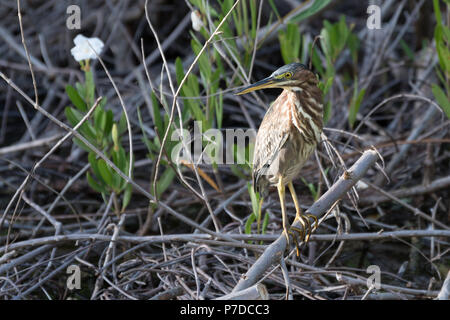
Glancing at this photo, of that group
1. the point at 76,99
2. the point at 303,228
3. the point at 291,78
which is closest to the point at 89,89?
the point at 76,99

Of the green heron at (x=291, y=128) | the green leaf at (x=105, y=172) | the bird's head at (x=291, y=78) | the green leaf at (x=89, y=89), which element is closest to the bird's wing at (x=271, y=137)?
the green heron at (x=291, y=128)

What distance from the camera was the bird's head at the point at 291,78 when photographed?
2285 mm

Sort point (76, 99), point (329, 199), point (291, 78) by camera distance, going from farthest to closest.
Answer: point (76, 99)
point (291, 78)
point (329, 199)

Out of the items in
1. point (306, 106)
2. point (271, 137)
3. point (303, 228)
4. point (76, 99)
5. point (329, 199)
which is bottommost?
point (303, 228)

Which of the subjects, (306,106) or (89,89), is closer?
(306,106)

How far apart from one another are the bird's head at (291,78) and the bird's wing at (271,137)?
13 cm

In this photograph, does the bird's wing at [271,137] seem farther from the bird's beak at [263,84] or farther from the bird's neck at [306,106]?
the bird's beak at [263,84]

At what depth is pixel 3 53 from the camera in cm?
478

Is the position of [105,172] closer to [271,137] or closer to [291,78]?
[271,137]

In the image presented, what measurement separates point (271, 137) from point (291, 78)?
0.26 metres

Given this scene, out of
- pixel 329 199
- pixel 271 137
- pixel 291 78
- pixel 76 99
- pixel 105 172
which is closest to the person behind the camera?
pixel 329 199

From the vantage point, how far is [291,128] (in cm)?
239
